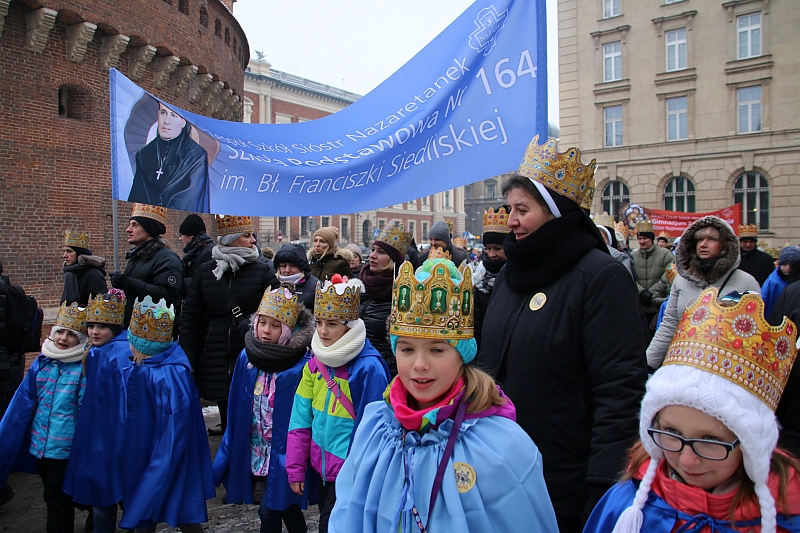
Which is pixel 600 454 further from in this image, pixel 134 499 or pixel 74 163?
pixel 74 163

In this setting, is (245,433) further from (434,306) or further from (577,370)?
(577,370)

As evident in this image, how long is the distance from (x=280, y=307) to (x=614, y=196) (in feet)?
90.7

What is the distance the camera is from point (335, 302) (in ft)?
12.6

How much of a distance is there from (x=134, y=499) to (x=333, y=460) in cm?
149

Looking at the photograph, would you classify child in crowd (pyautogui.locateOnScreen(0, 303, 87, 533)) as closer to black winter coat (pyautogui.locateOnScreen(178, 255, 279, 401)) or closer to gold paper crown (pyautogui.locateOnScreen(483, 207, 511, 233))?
black winter coat (pyautogui.locateOnScreen(178, 255, 279, 401))

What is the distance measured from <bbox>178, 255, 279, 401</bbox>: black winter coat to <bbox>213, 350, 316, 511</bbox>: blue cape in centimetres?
122

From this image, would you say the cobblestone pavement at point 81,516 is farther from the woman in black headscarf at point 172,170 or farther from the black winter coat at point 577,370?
the black winter coat at point 577,370

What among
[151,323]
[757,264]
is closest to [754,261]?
[757,264]

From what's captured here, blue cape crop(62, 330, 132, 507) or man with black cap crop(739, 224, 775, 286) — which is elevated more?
man with black cap crop(739, 224, 775, 286)

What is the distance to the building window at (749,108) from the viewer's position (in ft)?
83.9

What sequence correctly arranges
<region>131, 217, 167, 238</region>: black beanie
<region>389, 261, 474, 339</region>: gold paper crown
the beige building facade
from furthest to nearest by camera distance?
the beige building facade
<region>131, 217, 167, 238</region>: black beanie
<region>389, 261, 474, 339</region>: gold paper crown

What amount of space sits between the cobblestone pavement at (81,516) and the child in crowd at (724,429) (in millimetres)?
3538

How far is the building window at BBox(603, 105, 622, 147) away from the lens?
93.5ft

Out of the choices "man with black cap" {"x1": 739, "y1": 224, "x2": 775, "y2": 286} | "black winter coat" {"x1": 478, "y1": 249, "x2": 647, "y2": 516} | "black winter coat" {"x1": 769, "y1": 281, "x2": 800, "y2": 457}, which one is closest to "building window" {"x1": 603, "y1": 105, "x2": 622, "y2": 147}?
"man with black cap" {"x1": 739, "y1": 224, "x2": 775, "y2": 286}
